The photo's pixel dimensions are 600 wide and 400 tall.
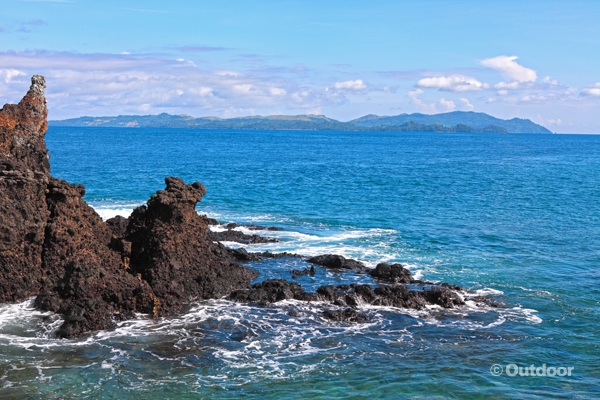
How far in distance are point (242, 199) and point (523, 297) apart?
37988mm

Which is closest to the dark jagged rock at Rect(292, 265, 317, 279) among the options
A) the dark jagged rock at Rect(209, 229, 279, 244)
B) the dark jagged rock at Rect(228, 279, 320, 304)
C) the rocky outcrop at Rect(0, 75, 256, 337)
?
the rocky outcrop at Rect(0, 75, 256, 337)

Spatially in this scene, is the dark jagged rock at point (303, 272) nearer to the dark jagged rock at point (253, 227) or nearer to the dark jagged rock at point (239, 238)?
the dark jagged rock at point (239, 238)

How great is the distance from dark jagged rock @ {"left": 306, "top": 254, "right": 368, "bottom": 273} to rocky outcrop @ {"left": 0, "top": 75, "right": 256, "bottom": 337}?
5.93 metres

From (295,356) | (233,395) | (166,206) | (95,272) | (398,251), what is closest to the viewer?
(233,395)

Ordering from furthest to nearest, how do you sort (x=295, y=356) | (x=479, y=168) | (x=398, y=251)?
(x=479, y=168) < (x=398, y=251) < (x=295, y=356)

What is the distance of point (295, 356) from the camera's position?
23.7 meters

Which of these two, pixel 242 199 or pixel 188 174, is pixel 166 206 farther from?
pixel 188 174

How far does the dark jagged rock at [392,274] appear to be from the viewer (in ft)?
111

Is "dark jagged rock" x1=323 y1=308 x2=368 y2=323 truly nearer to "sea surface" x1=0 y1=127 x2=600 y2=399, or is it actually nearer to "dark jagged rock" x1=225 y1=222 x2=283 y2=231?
"sea surface" x1=0 y1=127 x2=600 y2=399

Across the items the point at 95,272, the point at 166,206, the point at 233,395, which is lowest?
the point at 233,395

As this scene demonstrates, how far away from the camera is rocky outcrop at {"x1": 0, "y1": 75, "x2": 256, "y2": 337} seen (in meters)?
27.0

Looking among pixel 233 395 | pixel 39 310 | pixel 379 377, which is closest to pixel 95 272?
pixel 39 310

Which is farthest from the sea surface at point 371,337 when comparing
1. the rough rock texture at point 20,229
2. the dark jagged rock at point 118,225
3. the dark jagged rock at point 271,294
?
the dark jagged rock at point 118,225

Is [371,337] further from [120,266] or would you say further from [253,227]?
[253,227]
